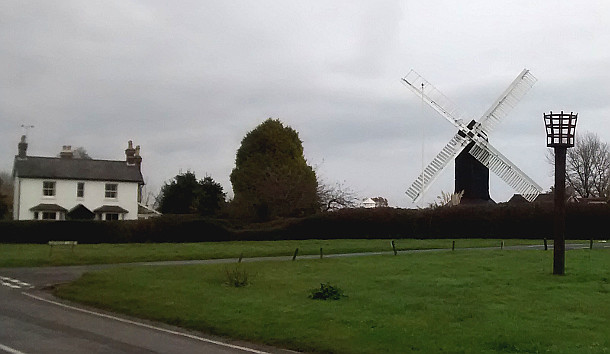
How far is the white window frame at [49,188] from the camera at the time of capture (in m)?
65.1

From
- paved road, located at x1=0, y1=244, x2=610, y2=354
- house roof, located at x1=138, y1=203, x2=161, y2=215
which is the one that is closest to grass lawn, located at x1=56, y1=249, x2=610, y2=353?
paved road, located at x1=0, y1=244, x2=610, y2=354

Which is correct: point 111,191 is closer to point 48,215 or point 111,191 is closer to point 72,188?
point 72,188

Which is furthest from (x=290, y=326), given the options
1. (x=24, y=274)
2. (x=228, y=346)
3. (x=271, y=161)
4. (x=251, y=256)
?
(x=271, y=161)

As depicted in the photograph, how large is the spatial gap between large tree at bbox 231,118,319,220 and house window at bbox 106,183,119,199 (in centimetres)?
1173

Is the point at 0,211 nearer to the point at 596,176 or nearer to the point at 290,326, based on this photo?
the point at 290,326

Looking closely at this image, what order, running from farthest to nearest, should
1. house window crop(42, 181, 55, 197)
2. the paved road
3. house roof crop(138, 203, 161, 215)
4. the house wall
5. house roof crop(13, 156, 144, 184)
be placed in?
house roof crop(138, 203, 161, 215) < house roof crop(13, 156, 144, 184) < house window crop(42, 181, 55, 197) < the house wall < the paved road

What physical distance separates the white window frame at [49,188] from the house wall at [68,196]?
21cm

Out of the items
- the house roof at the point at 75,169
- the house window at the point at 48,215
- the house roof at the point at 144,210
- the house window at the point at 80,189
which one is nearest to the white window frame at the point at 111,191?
the house roof at the point at 75,169

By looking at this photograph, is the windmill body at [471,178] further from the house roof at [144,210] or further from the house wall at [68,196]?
the house roof at [144,210]

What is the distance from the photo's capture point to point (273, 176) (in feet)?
204

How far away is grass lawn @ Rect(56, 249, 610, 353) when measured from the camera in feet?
41.1

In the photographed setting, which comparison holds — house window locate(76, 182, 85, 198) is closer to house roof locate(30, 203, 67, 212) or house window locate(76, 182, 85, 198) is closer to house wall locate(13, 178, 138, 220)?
house wall locate(13, 178, 138, 220)

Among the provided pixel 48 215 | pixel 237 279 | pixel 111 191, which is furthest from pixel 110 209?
pixel 237 279

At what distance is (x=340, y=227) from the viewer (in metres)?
55.9
